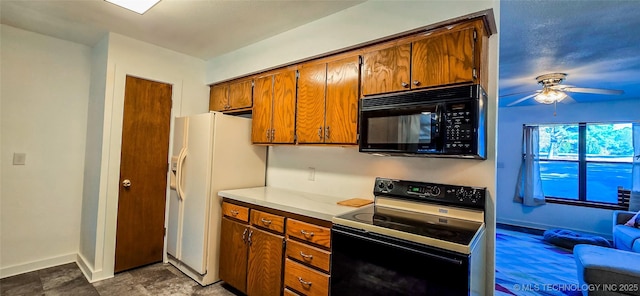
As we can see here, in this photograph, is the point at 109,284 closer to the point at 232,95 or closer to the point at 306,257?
the point at 306,257

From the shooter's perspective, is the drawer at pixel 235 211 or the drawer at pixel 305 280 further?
the drawer at pixel 235 211

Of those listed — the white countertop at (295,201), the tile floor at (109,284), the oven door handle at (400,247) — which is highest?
the white countertop at (295,201)

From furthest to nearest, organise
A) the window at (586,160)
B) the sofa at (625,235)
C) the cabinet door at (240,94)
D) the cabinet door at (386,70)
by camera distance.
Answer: the window at (586,160) → the sofa at (625,235) → the cabinet door at (240,94) → the cabinet door at (386,70)

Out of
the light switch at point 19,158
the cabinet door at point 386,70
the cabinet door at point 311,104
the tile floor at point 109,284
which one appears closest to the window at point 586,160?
the cabinet door at point 386,70

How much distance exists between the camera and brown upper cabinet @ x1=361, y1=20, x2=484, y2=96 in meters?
1.64

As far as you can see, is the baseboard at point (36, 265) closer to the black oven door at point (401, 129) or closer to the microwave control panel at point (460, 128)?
the black oven door at point (401, 129)

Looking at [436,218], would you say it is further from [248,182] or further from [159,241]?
[159,241]

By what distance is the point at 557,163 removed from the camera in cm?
523

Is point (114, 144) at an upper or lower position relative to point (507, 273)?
upper

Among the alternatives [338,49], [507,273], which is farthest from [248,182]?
→ [507,273]

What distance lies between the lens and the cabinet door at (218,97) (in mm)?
3273

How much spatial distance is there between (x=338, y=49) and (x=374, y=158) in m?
0.89

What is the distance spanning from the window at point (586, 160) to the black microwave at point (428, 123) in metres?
4.80

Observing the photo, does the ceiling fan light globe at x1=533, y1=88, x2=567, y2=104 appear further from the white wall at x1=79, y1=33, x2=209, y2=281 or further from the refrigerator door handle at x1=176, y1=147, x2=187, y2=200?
the white wall at x1=79, y1=33, x2=209, y2=281
